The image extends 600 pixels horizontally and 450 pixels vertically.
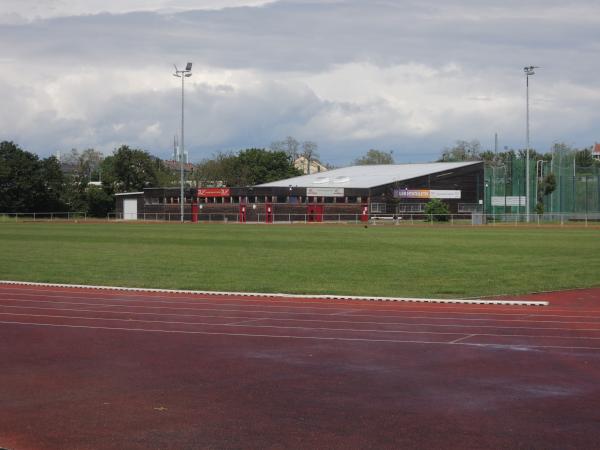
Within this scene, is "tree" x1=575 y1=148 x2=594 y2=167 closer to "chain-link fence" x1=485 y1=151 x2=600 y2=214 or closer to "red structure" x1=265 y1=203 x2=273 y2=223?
"chain-link fence" x1=485 y1=151 x2=600 y2=214

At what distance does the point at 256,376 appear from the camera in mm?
9711

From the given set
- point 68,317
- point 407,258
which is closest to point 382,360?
point 68,317

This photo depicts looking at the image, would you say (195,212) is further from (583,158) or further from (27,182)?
(583,158)

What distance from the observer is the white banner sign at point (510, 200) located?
289 feet

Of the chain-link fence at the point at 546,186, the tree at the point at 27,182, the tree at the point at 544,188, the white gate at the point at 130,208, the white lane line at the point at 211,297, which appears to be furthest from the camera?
the tree at the point at 27,182

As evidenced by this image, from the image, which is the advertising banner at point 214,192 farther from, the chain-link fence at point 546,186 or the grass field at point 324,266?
the grass field at point 324,266

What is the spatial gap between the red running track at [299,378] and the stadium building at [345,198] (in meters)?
76.3

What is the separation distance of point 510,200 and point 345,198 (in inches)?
713

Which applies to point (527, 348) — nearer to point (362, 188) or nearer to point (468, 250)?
point (468, 250)

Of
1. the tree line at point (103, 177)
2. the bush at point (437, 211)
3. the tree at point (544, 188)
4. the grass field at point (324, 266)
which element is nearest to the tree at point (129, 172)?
the tree line at point (103, 177)

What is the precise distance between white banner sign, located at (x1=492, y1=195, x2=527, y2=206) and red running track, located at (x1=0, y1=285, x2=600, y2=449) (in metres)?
73.9

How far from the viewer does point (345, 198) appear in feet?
314

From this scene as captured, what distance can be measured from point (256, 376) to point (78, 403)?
2153 millimetres

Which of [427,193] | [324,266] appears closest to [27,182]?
[427,193]
